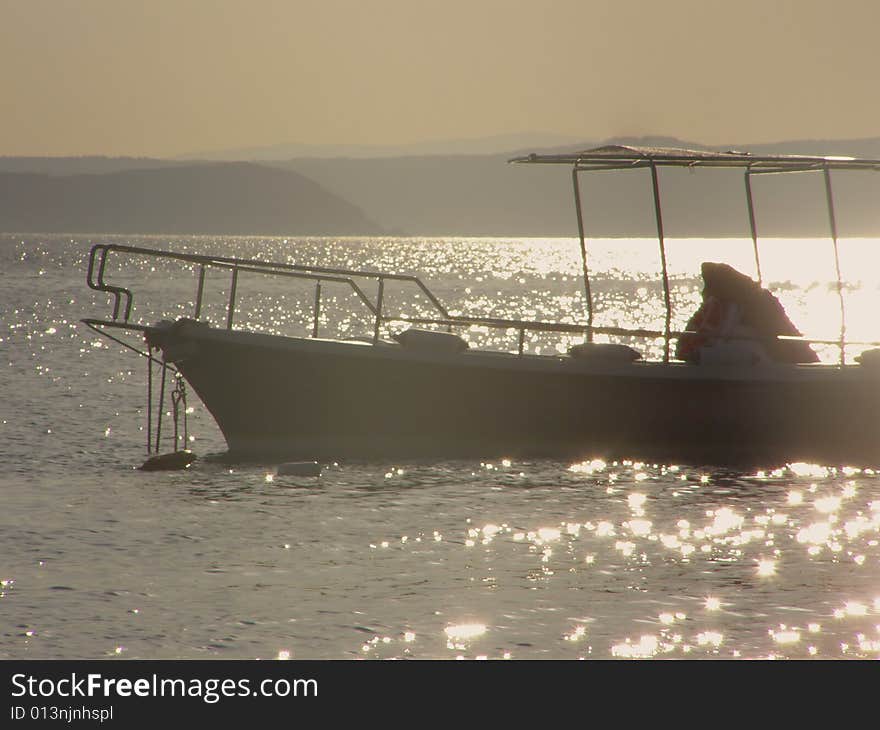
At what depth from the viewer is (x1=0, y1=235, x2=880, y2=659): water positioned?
8.88 metres

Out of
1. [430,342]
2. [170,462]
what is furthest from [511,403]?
[170,462]

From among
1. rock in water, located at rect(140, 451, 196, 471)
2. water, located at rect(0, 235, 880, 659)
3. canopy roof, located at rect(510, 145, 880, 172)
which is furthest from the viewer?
rock in water, located at rect(140, 451, 196, 471)

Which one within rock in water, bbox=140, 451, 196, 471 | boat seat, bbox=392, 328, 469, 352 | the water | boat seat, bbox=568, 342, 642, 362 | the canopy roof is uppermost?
the canopy roof

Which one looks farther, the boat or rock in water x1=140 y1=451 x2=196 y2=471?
rock in water x1=140 y1=451 x2=196 y2=471

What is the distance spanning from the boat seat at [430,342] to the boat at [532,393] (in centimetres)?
2

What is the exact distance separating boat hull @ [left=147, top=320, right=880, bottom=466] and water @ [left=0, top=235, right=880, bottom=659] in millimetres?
293

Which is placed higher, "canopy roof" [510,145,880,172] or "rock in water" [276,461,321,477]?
"canopy roof" [510,145,880,172]

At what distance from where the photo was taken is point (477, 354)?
1545cm

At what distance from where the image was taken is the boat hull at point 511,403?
50.4 ft

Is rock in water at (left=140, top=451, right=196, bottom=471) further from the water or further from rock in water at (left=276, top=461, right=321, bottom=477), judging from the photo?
rock in water at (left=276, top=461, right=321, bottom=477)

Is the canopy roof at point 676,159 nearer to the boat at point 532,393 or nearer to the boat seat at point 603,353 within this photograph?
the boat at point 532,393

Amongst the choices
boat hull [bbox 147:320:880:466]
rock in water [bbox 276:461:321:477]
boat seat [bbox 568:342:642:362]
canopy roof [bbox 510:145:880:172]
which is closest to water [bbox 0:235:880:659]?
rock in water [bbox 276:461:321:477]

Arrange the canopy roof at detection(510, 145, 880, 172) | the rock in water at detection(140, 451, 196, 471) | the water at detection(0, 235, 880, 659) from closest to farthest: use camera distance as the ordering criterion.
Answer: the water at detection(0, 235, 880, 659) < the canopy roof at detection(510, 145, 880, 172) < the rock in water at detection(140, 451, 196, 471)
